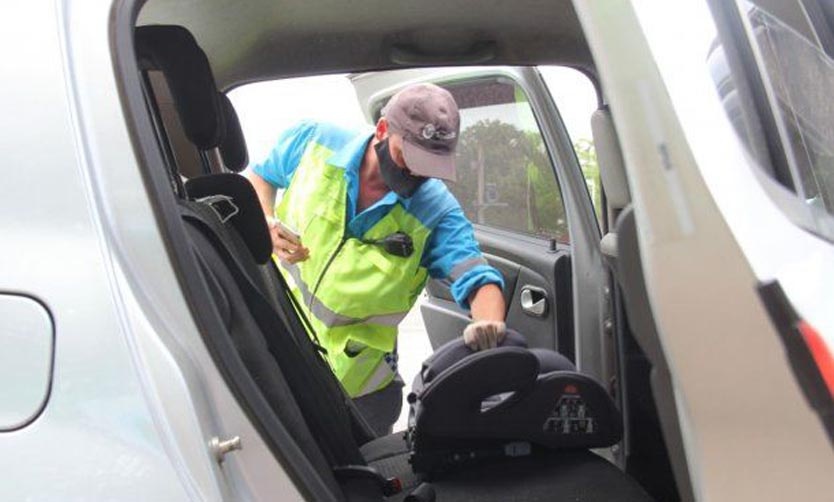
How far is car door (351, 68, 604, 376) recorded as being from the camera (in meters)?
2.73

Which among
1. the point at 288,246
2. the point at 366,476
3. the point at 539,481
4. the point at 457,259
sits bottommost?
the point at 539,481

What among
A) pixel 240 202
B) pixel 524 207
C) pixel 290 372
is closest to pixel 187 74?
pixel 240 202

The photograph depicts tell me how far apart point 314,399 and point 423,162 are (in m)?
0.85

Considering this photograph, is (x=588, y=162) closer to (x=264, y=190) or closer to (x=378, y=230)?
(x=378, y=230)

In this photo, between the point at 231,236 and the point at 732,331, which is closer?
the point at 732,331

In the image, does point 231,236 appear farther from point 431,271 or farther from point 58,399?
point 431,271

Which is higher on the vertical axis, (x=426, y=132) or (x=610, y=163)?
(x=426, y=132)

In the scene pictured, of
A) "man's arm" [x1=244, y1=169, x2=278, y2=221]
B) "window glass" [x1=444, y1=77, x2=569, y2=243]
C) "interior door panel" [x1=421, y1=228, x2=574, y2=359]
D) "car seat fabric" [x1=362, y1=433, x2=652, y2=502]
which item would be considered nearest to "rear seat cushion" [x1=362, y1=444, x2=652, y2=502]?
"car seat fabric" [x1=362, y1=433, x2=652, y2=502]

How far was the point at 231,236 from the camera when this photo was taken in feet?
5.59

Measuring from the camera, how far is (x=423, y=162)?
2.29 m

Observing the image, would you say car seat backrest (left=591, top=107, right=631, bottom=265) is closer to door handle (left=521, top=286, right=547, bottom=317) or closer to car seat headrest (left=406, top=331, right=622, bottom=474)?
car seat headrest (left=406, top=331, right=622, bottom=474)

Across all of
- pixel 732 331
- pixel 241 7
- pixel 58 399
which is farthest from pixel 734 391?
pixel 241 7

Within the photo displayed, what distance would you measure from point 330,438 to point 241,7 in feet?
3.80

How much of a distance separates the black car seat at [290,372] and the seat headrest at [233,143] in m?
0.03
